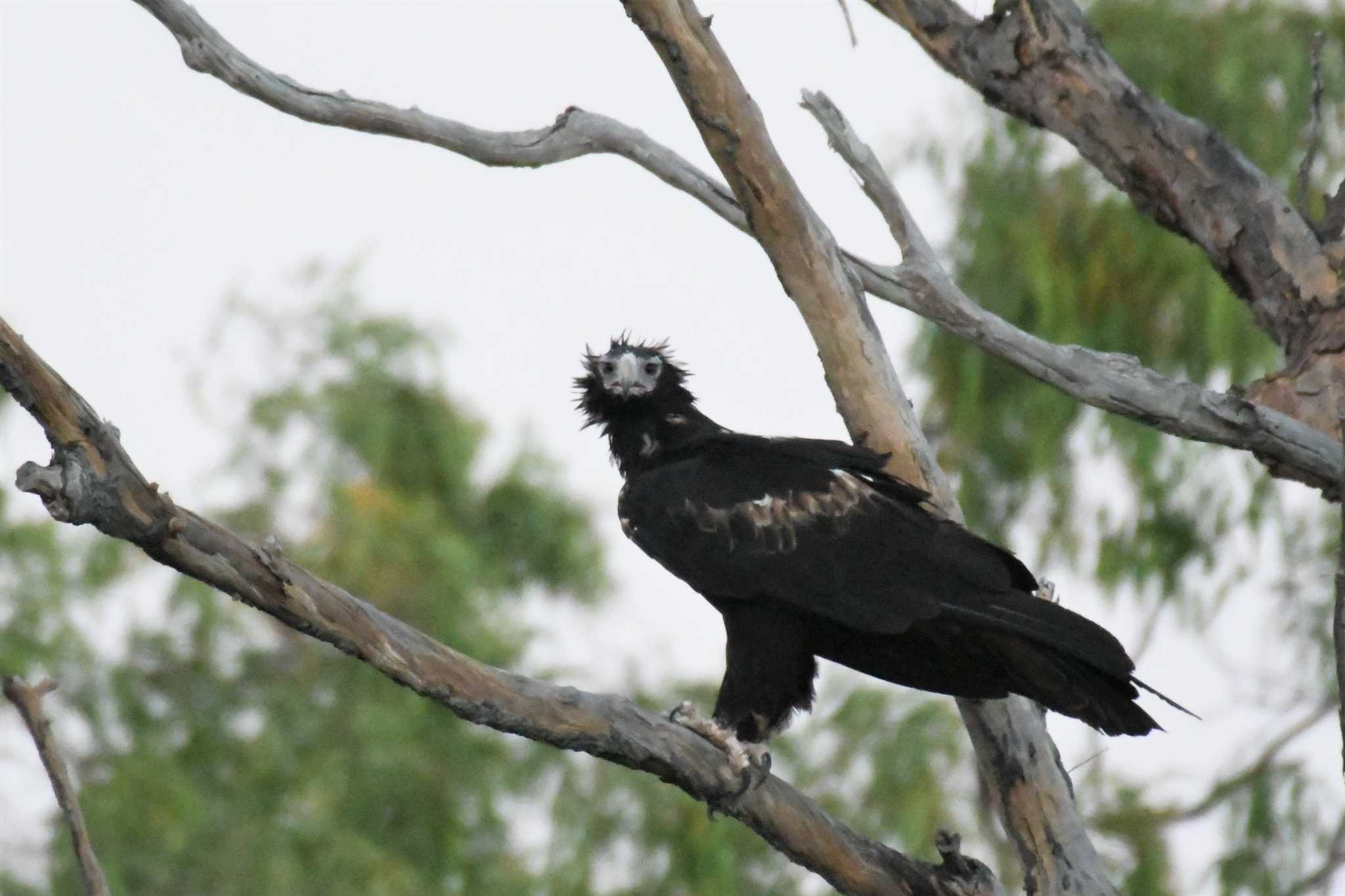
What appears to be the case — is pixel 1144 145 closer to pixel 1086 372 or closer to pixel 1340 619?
pixel 1086 372

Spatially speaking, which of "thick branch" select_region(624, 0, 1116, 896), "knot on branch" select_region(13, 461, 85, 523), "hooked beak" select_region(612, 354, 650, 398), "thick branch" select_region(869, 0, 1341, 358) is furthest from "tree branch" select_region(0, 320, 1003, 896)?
"thick branch" select_region(869, 0, 1341, 358)

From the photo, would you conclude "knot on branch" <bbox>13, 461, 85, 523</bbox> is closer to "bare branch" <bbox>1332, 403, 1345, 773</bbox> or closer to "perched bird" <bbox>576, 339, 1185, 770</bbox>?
A: "perched bird" <bbox>576, 339, 1185, 770</bbox>

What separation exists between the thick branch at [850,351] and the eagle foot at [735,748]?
0.78m

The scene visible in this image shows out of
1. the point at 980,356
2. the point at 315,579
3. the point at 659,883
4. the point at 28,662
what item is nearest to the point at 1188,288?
the point at 980,356

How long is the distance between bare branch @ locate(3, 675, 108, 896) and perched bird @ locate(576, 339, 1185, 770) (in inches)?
61.3

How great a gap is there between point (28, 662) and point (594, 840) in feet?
12.4

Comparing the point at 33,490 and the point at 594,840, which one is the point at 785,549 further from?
the point at 594,840

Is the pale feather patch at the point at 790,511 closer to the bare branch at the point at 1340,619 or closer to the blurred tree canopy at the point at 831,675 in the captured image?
the bare branch at the point at 1340,619

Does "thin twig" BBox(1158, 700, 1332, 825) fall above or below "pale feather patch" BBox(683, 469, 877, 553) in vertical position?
above

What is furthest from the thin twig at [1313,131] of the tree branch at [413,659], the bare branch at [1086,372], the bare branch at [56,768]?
the bare branch at [56,768]

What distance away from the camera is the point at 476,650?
12.8 m

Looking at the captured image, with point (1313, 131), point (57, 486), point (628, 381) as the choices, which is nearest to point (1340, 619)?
point (1313, 131)

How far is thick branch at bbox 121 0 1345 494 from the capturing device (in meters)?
4.89

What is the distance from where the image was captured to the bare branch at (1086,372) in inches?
192
